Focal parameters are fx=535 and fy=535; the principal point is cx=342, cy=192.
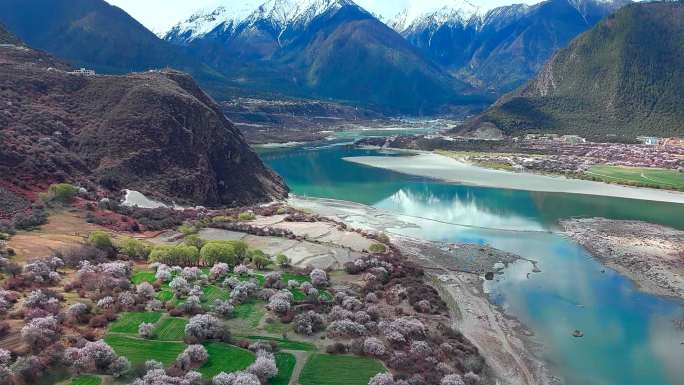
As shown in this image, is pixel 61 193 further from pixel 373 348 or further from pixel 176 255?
pixel 373 348

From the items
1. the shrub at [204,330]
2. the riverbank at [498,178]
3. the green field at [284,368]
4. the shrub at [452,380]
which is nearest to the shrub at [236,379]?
the green field at [284,368]

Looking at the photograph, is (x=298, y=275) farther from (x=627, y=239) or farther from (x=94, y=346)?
(x=627, y=239)

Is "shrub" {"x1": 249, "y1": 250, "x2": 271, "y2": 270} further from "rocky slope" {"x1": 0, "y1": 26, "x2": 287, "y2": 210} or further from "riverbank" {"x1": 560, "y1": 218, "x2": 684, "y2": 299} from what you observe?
"riverbank" {"x1": 560, "y1": 218, "x2": 684, "y2": 299}

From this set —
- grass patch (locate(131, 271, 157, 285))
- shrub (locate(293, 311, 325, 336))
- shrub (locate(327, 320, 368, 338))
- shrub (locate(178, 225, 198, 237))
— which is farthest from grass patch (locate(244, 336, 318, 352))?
shrub (locate(178, 225, 198, 237))

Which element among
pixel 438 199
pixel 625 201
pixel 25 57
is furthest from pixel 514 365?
pixel 25 57

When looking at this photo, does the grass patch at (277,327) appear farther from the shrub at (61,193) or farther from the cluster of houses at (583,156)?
the cluster of houses at (583,156)

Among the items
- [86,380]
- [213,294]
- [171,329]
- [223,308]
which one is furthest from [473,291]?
[86,380]
